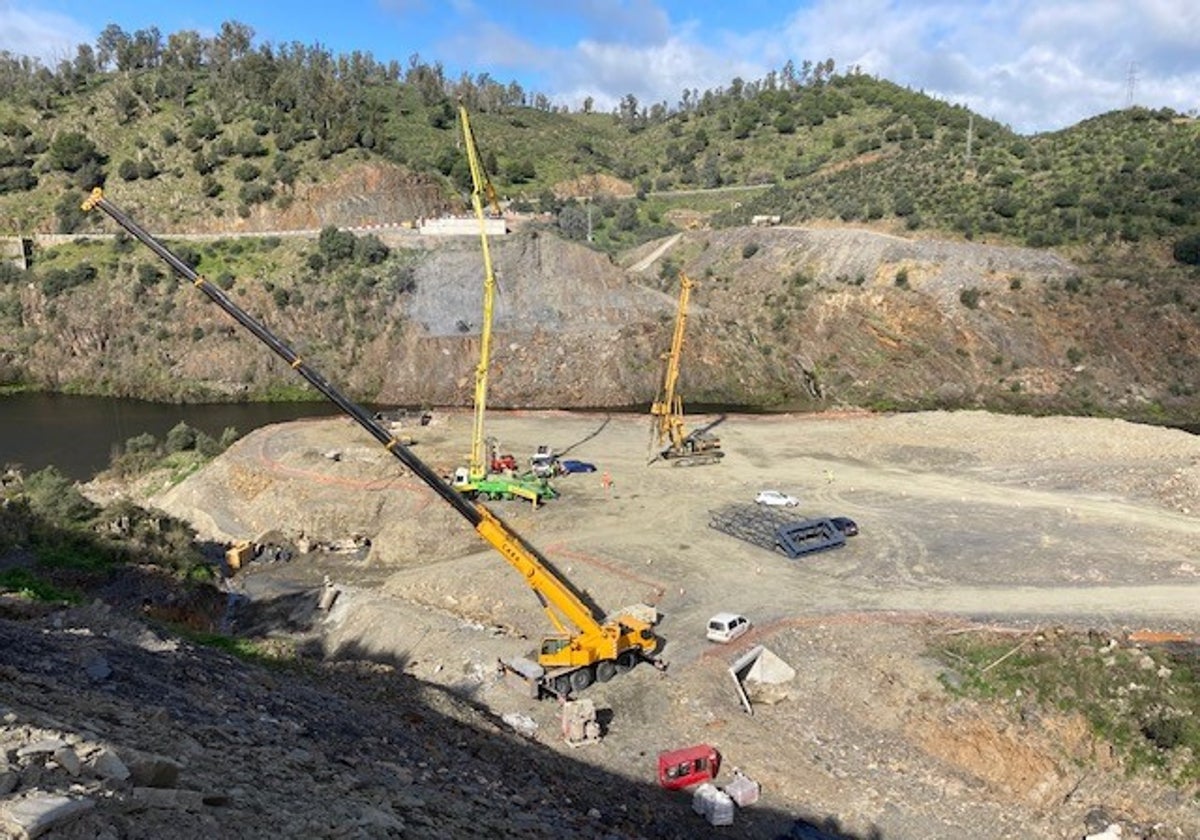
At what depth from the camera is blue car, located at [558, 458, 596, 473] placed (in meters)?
47.0

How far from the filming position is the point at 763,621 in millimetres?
29828

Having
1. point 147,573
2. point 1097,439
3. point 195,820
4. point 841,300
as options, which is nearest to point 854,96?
point 841,300

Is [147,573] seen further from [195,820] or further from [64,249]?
[64,249]

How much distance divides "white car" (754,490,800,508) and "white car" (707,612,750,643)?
13.0 m

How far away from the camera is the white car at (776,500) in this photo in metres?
41.2

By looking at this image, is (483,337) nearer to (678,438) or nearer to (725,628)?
(678,438)

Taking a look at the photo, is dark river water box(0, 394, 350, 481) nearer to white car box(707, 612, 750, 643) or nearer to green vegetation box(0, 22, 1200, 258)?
green vegetation box(0, 22, 1200, 258)

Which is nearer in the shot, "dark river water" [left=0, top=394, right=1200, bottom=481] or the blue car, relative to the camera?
the blue car

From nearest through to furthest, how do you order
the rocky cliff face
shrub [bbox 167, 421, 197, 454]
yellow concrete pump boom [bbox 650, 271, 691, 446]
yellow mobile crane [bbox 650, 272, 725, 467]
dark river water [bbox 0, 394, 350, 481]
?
Result: yellow concrete pump boom [bbox 650, 271, 691, 446]
yellow mobile crane [bbox 650, 272, 725, 467]
shrub [bbox 167, 421, 197, 454]
dark river water [bbox 0, 394, 350, 481]
the rocky cliff face

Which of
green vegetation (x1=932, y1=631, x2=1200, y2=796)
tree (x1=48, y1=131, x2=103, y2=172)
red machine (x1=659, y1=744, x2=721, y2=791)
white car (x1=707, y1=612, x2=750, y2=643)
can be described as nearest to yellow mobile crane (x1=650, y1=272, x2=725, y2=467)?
white car (x1=707, y1=612, x2=750, y2=643)

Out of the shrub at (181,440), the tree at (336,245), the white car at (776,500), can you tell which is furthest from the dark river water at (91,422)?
the white car at (776,500)

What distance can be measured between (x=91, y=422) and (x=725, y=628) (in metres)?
58.6

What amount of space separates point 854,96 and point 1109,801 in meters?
143

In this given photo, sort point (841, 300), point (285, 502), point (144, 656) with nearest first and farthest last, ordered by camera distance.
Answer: point (144, 656) → point (285, 502) → point (841, 300)
